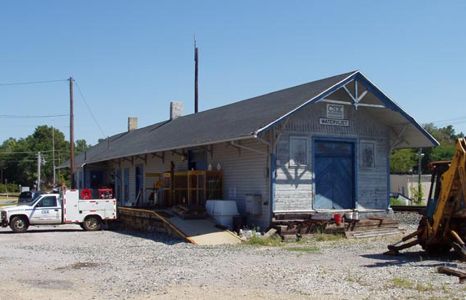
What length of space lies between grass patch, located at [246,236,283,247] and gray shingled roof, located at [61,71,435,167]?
10.5 feet

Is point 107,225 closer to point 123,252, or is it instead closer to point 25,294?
point 123,252

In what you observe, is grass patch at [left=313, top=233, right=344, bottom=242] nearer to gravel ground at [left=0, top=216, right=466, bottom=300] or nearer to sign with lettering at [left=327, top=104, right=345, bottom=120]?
gravel ground at [left=0, top=216, right=466, bottom=300]

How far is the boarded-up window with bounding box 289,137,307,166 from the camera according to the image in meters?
20.9

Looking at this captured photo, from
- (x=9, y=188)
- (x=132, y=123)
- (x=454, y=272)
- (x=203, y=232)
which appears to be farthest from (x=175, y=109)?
(x=9, y=188)

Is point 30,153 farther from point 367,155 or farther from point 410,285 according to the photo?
point 410,285

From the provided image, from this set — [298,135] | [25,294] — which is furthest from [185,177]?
[25,294]

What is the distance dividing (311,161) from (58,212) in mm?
10747

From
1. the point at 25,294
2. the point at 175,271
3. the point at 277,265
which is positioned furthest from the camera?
the point at 277,265

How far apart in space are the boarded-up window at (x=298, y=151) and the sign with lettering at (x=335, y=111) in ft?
4.99

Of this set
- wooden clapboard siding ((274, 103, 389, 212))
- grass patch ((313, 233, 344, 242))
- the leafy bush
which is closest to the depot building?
wooden clapboard siding ((274, 103, 389, 212))

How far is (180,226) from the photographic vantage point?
67.5ft

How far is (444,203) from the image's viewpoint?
46.0 feet

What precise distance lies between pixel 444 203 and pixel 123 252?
8.47 metres

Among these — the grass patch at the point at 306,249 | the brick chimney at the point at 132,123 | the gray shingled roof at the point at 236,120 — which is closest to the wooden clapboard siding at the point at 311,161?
the gray shingled roof at the point at 236,120
